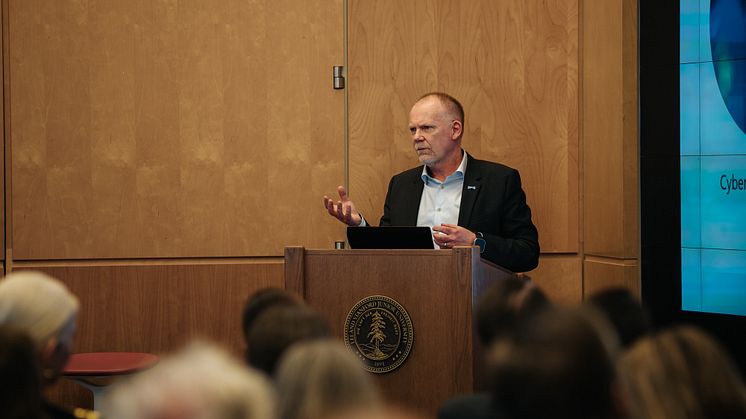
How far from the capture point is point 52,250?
17.7ft

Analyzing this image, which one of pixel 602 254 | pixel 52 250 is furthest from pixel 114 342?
pixel 602 254

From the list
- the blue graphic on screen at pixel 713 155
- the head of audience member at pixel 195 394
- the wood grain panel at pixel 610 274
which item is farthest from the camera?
the wood grain panel at pixel 610 274

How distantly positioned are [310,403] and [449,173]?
3.70 m

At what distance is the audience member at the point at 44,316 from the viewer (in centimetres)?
220

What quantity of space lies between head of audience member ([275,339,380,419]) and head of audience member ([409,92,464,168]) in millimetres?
3525

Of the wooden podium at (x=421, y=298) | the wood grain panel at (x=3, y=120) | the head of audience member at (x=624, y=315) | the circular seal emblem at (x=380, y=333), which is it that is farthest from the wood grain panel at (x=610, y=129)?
the wood grain panel at (x=3, y=120)

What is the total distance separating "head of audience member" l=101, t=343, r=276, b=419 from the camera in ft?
4.82

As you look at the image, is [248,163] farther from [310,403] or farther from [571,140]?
[310,403]

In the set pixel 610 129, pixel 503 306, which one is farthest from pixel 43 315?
pixel 610 129

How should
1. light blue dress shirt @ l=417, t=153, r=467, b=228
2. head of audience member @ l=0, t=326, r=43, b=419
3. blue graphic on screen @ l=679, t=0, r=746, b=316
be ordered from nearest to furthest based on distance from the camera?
head of audience member @ l=0, t=326, r=43, b=419, blue graphic on screen @ l=679, t=0, r=746, b=316, light blue dress shirt @ l=417, t=153, r=467, b=228

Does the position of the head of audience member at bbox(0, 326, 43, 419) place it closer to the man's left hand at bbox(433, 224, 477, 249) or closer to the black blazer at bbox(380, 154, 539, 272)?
the man's left hand at bbox(433, 224, 477, 249)

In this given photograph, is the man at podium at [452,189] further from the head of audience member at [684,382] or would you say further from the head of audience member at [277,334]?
the head of audience member at [684,382]

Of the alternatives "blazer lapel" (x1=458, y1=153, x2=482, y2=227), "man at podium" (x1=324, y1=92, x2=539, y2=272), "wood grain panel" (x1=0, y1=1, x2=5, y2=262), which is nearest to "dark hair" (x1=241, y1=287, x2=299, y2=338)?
"man at podium" (x1=324, y1=92, x2=539, y2=272)

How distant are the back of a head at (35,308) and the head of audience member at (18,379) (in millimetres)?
410
